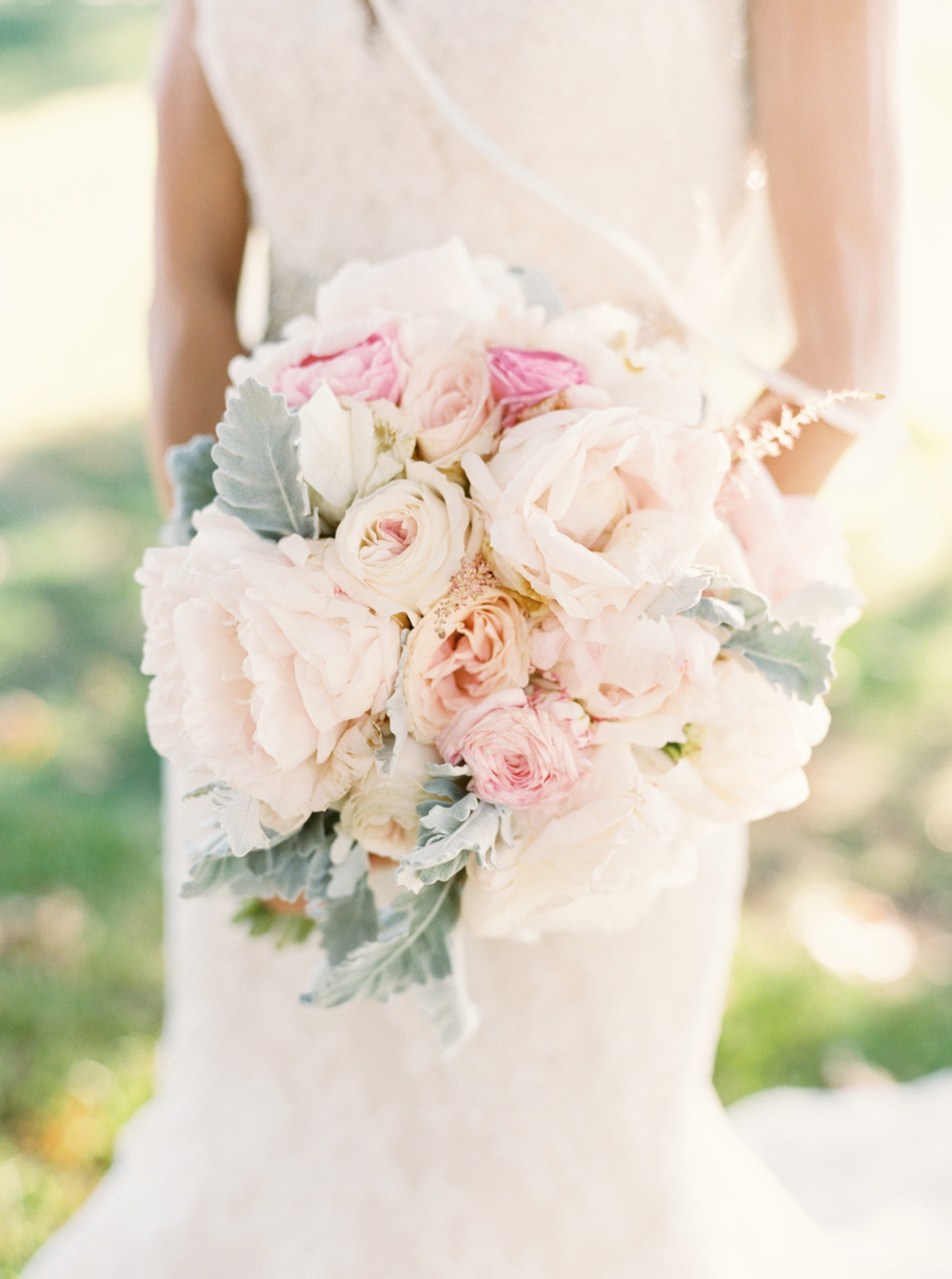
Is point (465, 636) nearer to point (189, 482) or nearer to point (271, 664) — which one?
point (271, 664)

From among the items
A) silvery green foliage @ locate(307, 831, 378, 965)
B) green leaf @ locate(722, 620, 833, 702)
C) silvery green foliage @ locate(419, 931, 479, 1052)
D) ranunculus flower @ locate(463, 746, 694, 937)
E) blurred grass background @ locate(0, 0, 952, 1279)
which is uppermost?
green leaf @ locate(722, 620, 833, 702)

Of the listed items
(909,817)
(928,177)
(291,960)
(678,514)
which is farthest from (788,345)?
(928,177)

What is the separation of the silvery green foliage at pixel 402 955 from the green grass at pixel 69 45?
1021cm

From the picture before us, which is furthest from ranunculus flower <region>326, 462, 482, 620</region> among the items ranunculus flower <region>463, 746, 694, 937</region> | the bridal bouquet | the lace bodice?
the lace bodice

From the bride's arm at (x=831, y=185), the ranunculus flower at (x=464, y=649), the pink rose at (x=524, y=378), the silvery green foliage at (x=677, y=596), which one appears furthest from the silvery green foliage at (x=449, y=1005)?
the bride's arm at (x=831, y=185)

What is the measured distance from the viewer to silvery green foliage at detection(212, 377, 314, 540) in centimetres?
106

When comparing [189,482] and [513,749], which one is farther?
[189,482]

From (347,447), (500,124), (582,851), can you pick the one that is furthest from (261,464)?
(500,124)

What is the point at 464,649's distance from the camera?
3.48ft

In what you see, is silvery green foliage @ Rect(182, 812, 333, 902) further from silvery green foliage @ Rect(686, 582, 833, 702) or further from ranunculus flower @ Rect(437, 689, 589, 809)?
silvery green foliage @ Rect(686, 582, 833, 702)

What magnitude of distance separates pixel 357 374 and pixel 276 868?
1.53ft

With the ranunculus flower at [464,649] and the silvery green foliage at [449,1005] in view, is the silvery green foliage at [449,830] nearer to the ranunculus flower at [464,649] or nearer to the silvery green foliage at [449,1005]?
the ranunculus flower at [464,649]

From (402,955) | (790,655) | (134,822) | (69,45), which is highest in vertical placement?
(790,655)

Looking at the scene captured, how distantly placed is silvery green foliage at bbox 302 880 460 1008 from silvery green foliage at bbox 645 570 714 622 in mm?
323
